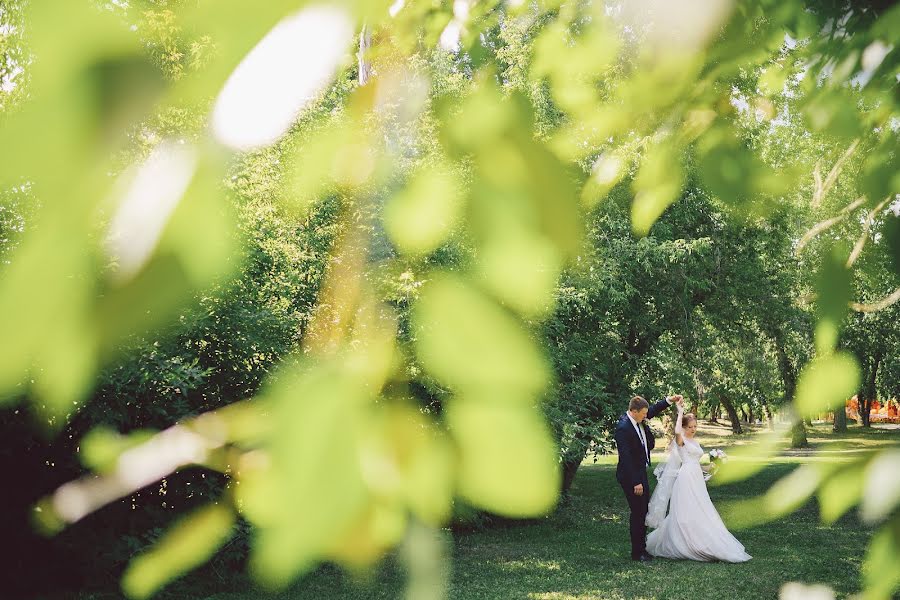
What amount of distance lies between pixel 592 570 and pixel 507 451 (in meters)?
9.20

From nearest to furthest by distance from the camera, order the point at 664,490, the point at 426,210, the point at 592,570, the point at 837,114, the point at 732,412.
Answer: the point at 426,210, the point at 837,114, the point at 592,570, the point at 664,490, the point at 732,412

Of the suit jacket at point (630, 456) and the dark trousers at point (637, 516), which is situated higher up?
the suit jacket at point (630, 456)

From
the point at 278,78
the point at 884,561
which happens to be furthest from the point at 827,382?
the point at 278,78

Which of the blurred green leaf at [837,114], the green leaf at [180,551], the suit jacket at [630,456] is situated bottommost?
the suit jacket at [630,456]

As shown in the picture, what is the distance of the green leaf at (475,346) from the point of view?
24.1 inches

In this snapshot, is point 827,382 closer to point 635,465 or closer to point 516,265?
point 516,265

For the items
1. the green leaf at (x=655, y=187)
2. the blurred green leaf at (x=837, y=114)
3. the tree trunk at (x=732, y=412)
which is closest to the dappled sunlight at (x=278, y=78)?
the green leaf at (x=655, y=187)

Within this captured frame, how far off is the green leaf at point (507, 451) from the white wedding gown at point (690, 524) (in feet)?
31.8

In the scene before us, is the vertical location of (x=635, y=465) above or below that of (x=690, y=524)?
above

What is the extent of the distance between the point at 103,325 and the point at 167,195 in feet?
0.41

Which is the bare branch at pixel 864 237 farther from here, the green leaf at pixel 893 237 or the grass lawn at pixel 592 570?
the grass lawn at pixel 592 570

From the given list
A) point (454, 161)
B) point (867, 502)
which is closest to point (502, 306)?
point (454, 161)

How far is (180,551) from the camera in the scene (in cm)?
79

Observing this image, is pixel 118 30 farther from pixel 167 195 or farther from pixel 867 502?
pixel 867 502
